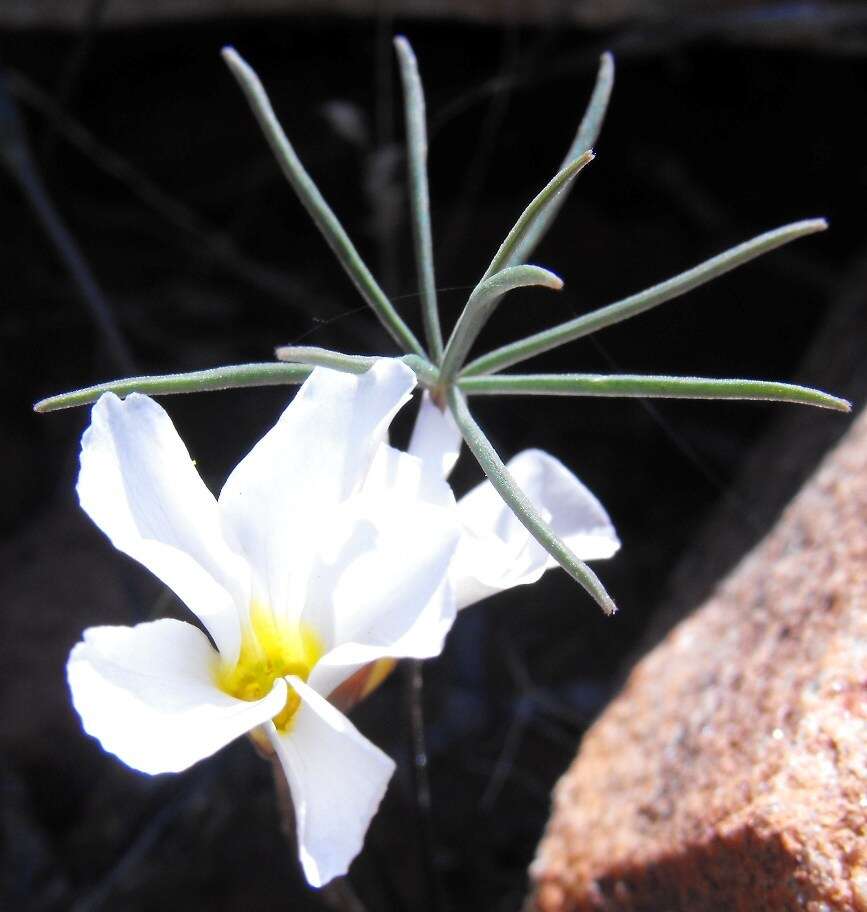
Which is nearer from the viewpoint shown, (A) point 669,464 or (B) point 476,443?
(B) point 476,443

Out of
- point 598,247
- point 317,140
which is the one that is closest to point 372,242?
point 317,140

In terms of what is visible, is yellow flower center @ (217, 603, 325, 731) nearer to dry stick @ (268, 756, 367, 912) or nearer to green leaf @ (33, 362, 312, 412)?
dry stick @ (268, 756, 367, 912)

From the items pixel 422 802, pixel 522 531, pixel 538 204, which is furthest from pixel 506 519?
pixel 422 802

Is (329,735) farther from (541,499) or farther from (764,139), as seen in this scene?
(764,139)

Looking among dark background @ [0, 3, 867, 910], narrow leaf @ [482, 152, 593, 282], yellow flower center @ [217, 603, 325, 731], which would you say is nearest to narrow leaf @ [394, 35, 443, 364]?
narrow leaf @ [482, 152, 593, 282]

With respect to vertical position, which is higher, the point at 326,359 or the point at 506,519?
the point at 326,359

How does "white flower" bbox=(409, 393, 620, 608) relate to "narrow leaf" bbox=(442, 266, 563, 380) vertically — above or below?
below

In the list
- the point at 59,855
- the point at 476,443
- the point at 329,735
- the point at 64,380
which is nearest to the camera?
the point at 329,735

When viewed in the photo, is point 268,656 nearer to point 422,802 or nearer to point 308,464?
point 308,464
